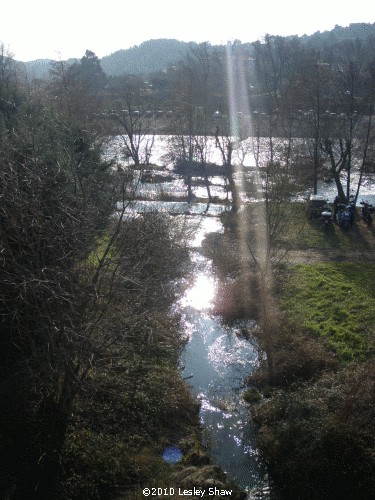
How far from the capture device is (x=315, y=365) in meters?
12.4

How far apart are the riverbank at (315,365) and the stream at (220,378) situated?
0.35 metres

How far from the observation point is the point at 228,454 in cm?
1058

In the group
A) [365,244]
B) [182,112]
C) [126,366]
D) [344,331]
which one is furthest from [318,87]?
[126,366]

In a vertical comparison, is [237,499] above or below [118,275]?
below

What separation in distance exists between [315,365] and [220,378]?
2.53 metres

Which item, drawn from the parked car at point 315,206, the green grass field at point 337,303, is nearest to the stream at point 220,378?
the green grass field at point 337,303

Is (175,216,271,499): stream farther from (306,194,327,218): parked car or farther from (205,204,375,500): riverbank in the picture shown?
Answer: (306,194,327,218): parked car

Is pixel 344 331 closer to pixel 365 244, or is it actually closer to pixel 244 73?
pixel 365 244

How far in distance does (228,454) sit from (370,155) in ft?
99.8

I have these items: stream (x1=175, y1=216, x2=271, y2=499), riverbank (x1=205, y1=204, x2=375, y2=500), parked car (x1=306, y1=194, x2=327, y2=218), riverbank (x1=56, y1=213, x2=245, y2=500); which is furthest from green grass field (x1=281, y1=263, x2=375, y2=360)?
parked car (x1=306, y1=194, x2=327, y2=218)

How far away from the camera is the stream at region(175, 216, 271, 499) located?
10219mm

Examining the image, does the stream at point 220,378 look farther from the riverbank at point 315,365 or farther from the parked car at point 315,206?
the parked car at point 315,206

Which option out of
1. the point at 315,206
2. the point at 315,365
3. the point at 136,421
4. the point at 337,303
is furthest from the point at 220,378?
the point at 315,206

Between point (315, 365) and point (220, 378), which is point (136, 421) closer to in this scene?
point (220, 378)
